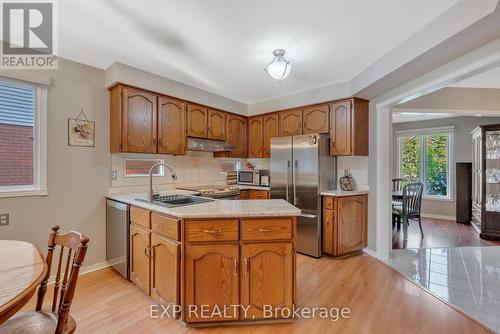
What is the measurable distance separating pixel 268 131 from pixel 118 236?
111 inches

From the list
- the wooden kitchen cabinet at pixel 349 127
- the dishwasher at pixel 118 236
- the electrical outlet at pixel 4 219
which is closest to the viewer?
the electrical outlet at pixel 4 219

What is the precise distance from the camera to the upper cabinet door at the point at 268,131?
420cm

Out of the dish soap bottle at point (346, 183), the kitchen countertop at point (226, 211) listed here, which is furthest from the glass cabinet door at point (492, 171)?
the kitchen countertop at point (226, 211)

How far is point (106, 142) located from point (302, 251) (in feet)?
9.87

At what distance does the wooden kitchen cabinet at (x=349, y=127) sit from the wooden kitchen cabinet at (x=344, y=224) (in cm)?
68

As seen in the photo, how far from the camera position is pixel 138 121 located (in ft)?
9.69

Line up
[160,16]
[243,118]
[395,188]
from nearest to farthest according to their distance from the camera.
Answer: [160,16]
[243,118]
[395,188]

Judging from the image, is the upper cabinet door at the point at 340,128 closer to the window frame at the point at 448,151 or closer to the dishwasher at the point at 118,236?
the dishwasher at the point at 118,236

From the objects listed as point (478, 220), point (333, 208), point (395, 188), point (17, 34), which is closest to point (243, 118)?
point (333, 208)

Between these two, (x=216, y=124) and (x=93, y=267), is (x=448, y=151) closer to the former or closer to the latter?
(x=216, y=124)

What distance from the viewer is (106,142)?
9.70 ft

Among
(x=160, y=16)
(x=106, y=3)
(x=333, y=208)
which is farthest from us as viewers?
(x=333, y=208)

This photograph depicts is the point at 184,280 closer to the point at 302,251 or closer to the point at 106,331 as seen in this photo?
the point at 106,331

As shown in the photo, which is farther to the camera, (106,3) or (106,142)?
(106,142)
